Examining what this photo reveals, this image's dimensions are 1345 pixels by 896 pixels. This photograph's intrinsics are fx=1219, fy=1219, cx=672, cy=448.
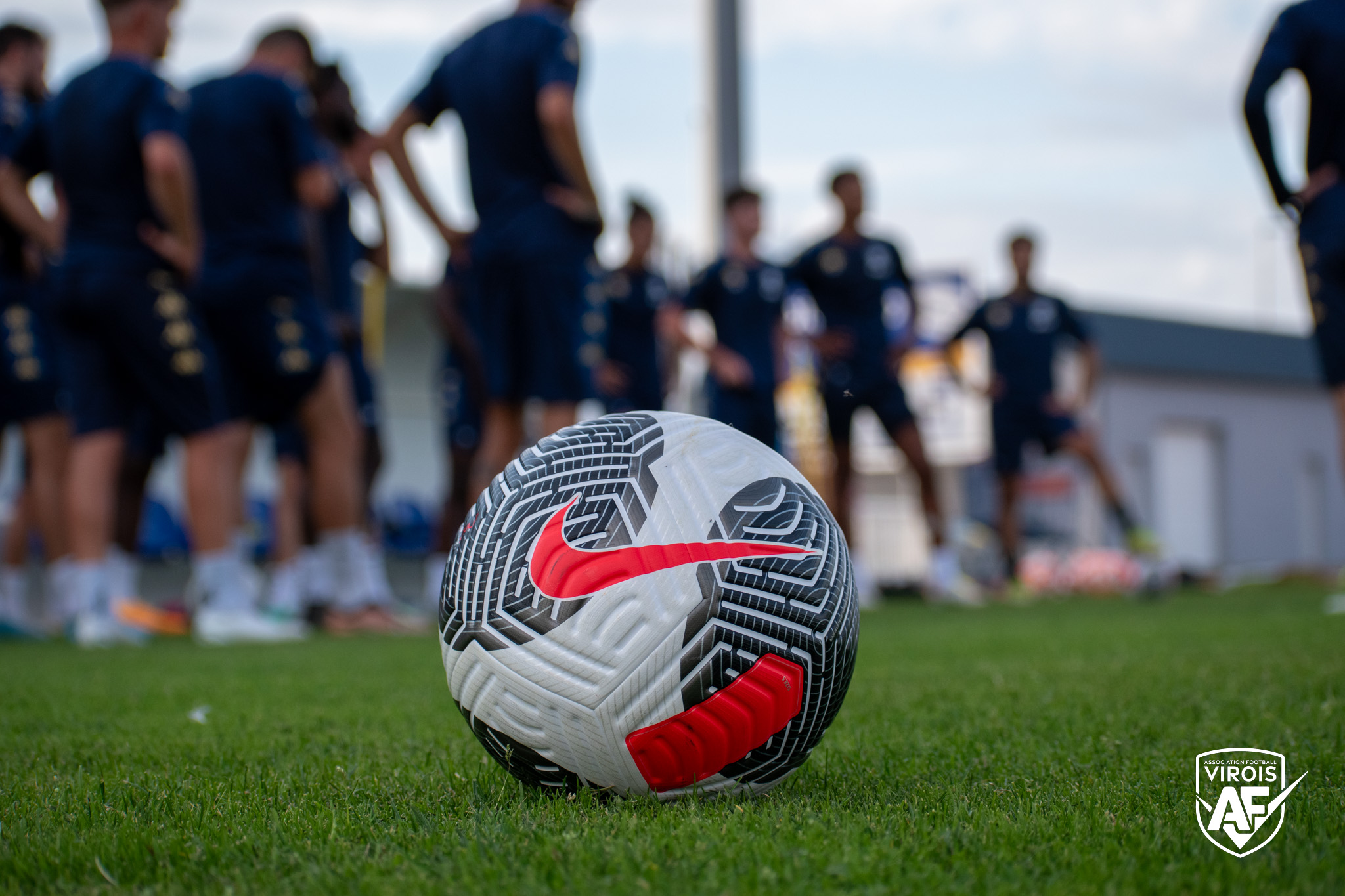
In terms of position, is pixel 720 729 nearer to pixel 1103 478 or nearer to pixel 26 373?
pixel 26 373

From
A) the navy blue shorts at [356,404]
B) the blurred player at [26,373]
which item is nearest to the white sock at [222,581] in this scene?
the blurred player at [26,373]

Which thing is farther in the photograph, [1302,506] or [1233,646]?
[1302,506]

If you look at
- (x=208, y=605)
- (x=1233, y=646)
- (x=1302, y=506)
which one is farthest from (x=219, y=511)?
(x=1302, y=506)

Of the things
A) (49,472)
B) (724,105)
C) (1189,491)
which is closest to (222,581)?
(49,472)

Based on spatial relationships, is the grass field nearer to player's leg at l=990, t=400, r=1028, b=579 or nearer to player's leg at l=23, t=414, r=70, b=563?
player's leg at l=23, t=414, r=70, b=563

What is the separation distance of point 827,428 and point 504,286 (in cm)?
376

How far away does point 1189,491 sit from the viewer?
22.7m

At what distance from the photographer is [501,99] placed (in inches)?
208

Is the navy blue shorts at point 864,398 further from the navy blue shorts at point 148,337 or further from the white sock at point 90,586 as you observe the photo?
the white sock at point 90,586

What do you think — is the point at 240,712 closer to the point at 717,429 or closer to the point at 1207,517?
the point at 717,429

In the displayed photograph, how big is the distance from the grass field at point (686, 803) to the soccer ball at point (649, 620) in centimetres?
9

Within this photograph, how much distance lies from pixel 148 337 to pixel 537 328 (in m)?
1.59

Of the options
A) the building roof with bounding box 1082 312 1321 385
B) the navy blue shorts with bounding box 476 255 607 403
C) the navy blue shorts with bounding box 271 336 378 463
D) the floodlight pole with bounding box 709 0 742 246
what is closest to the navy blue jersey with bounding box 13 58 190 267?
the navy blue shorts with bounding box 476 255 607 403

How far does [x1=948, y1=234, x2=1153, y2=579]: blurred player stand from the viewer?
1003 cm
